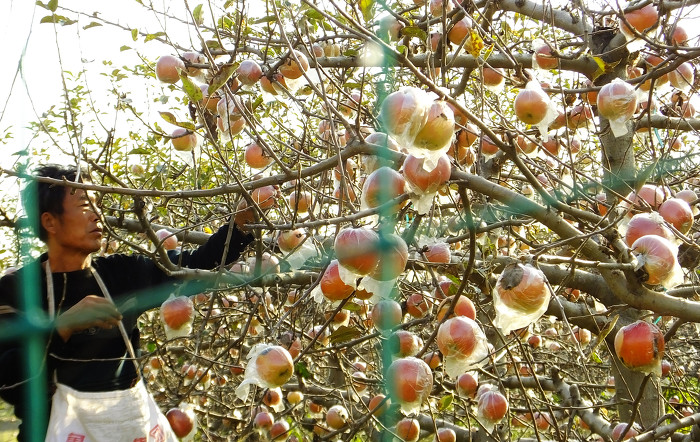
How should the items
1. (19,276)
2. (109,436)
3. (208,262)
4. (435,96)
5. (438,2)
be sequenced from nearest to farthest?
(435,96)
(109,436)
(19,276)
(208,262)
(438,2)

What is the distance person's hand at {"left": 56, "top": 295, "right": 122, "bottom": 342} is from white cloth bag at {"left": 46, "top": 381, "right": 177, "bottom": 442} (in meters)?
0.27

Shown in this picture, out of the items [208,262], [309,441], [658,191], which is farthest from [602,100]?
[309,441]

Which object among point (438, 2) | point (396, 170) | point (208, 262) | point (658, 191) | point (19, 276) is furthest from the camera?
point (438, 2)

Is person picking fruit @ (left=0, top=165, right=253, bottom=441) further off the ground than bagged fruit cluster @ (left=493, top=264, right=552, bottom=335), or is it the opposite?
bagged fruit cluster @ (left=493, top=264, right=552, bottom=335)

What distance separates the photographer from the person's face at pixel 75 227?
1872 mm

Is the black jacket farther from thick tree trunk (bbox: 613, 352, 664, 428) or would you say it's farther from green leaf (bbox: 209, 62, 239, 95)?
thick tree trunk (bbox: 613, 352, 664, 428)

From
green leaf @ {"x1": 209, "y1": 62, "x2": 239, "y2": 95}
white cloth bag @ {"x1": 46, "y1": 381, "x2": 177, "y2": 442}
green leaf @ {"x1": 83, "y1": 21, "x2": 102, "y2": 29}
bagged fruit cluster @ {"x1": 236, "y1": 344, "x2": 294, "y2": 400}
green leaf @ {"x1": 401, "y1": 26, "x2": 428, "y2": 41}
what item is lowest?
white cloth bag @ {"x1": 46, "y1": 381, "x2": 177, "y2": 442}

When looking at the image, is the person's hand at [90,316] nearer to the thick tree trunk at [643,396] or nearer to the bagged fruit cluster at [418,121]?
the bagged fruit cluster at [418,121]

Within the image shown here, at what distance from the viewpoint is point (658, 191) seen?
1.89m

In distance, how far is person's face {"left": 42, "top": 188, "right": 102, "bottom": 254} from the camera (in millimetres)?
1872

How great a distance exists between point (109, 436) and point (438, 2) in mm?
1974

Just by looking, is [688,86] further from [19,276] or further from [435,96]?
[19,276]

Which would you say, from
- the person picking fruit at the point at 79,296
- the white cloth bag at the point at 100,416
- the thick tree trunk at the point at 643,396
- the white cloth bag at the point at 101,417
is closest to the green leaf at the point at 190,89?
the person picking fruit at the point at 79,296

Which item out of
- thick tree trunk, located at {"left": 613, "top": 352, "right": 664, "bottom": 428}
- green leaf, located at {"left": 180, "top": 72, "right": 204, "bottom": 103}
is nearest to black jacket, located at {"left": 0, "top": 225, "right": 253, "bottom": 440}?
green leaf, located at {"left": 180, "top": 72, "right": 204, "bottom": 103}
